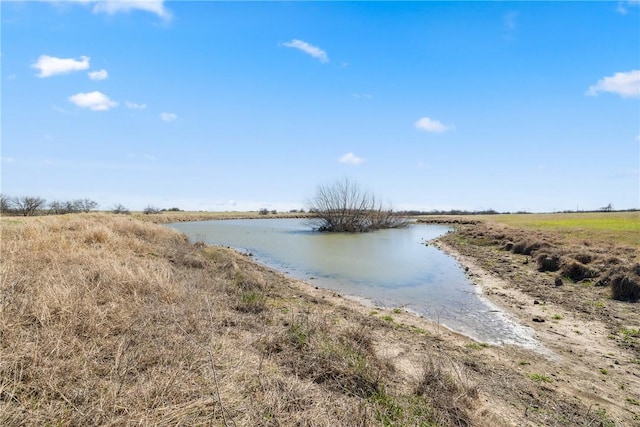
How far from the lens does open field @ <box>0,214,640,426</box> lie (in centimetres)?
332

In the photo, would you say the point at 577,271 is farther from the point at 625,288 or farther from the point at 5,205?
the point at 5,205

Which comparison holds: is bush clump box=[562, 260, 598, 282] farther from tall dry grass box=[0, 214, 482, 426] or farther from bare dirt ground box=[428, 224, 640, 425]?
tall dry grass box=[0, 214, 482, 426]

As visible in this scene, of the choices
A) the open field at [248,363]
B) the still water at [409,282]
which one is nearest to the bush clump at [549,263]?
the still water at [409,282]

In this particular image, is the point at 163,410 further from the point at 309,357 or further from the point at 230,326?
the point at 230,326

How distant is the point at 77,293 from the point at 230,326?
251 cm

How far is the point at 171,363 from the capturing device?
158 inches

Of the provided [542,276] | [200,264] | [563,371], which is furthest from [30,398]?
[542,276]

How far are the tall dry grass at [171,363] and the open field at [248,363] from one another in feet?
0.07

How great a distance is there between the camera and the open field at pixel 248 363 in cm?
332

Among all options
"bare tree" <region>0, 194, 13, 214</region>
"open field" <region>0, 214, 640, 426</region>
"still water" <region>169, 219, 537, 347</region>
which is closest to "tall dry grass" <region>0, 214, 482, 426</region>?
"open field" <region>0, 214, 640, 426</region>

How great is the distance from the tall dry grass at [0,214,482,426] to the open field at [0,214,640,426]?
0.02m

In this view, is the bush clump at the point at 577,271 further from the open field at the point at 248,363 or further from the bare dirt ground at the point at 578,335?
the open field at the point at 248,363

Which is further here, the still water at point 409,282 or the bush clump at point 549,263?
the bush clump at point 549,263

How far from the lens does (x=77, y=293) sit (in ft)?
18.6
